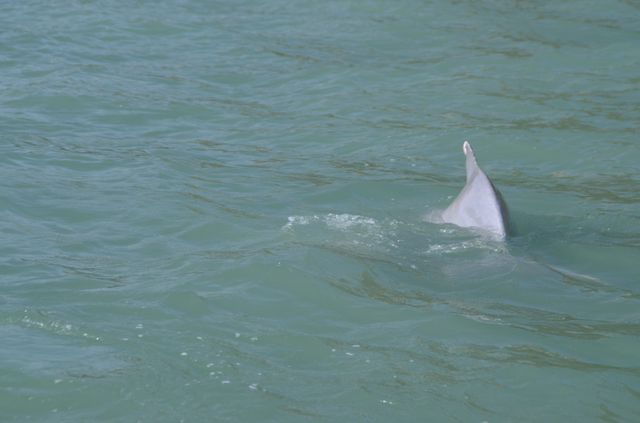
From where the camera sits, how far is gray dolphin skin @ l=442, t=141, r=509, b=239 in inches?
273

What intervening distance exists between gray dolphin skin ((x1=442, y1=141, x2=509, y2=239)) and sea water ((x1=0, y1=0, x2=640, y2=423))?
5.1 inches

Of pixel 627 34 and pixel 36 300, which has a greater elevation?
pixel 627 34

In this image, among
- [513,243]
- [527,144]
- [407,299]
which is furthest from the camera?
[527,144]

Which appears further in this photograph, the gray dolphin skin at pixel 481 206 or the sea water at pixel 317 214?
the gray dolphin skin at pixel 481 206

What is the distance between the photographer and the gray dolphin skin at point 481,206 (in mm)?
6930

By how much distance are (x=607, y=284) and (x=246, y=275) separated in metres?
2.19

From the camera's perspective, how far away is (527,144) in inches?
373

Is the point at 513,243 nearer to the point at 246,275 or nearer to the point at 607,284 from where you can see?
the point at 607,284

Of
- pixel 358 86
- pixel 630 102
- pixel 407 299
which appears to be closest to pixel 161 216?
pixel 407 299

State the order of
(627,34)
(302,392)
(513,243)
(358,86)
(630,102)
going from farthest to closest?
(627,34) < (358,86) < (630,102) < (513,243) < (302,392)

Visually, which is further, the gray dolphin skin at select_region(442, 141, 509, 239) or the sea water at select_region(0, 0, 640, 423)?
the gray dolphin skin at select_region(442, 141, 509, 239)

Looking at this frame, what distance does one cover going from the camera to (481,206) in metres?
7.03

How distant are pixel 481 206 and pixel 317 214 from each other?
1.32 meters

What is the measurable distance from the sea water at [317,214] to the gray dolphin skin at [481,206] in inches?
5.1
